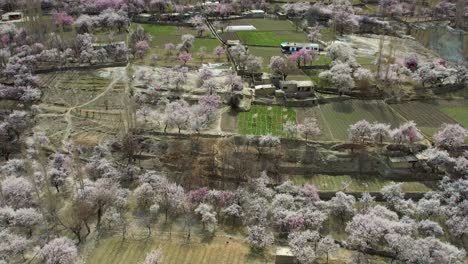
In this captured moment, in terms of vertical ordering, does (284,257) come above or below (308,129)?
below

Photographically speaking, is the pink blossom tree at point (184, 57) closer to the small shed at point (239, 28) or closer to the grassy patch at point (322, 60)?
the small shed at point (239, 28)

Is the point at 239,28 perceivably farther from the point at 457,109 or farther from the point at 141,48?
the point at 457,109

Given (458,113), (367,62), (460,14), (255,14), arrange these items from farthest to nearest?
(255,14) < (460,14) < (367,62) < (458,113)

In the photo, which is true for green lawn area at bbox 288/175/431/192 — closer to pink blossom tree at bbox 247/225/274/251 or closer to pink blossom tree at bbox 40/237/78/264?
pink blossom tree at bbox 247/225/274/251

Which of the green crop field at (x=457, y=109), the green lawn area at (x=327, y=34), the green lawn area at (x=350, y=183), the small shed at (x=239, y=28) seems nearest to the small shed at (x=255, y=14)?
the small shed at (x=239, y=28)

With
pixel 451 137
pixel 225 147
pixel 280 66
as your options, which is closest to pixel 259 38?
pixel 280 66

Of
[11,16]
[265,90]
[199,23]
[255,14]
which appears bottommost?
[265,90]

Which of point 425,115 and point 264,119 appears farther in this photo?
point 425,115
